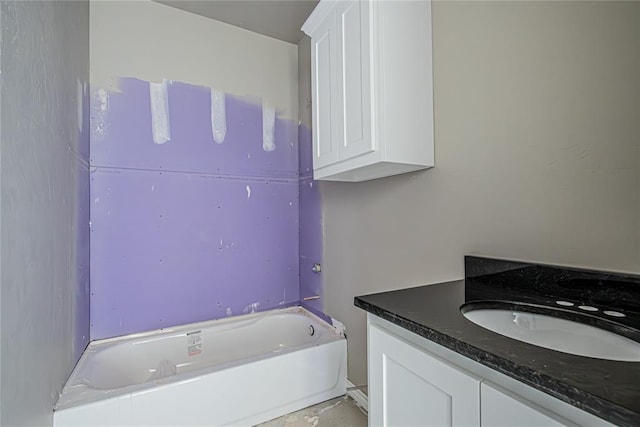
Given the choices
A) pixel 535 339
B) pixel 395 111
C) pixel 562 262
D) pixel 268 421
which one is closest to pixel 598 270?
pixel 562 262

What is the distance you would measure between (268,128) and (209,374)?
5.90ft

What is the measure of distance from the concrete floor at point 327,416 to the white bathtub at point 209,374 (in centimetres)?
4

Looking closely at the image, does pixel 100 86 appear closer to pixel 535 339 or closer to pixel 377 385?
pixel 377 385

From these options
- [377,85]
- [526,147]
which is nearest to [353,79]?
[377,85]

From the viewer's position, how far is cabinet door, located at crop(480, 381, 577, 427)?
0.49 m

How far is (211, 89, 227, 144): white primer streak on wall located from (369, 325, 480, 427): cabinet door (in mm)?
1885

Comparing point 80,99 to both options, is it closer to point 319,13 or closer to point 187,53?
point 187,53

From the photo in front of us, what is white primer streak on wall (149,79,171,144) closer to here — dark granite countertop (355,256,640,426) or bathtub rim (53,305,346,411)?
bathtub rim (53,305,346,411)

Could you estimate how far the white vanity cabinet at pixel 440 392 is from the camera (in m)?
0.51

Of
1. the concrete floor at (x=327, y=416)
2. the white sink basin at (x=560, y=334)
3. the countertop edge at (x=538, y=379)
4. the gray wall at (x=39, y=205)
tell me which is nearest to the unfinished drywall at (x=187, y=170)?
the gray wall at (x=39, y=205)

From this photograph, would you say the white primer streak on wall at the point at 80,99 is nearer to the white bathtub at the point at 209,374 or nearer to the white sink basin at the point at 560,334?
the white bathtub at the point at 209,374

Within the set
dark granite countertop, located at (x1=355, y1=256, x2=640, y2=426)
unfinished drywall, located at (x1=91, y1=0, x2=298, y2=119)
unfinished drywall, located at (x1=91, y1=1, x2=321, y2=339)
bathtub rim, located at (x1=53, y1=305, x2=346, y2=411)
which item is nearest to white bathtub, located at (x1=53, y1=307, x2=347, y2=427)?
bathtub rim, located at (x1=53, y1=305, x2=346, y2=411)

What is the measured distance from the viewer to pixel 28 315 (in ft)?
3.01

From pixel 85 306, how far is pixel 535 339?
86.3 inches
